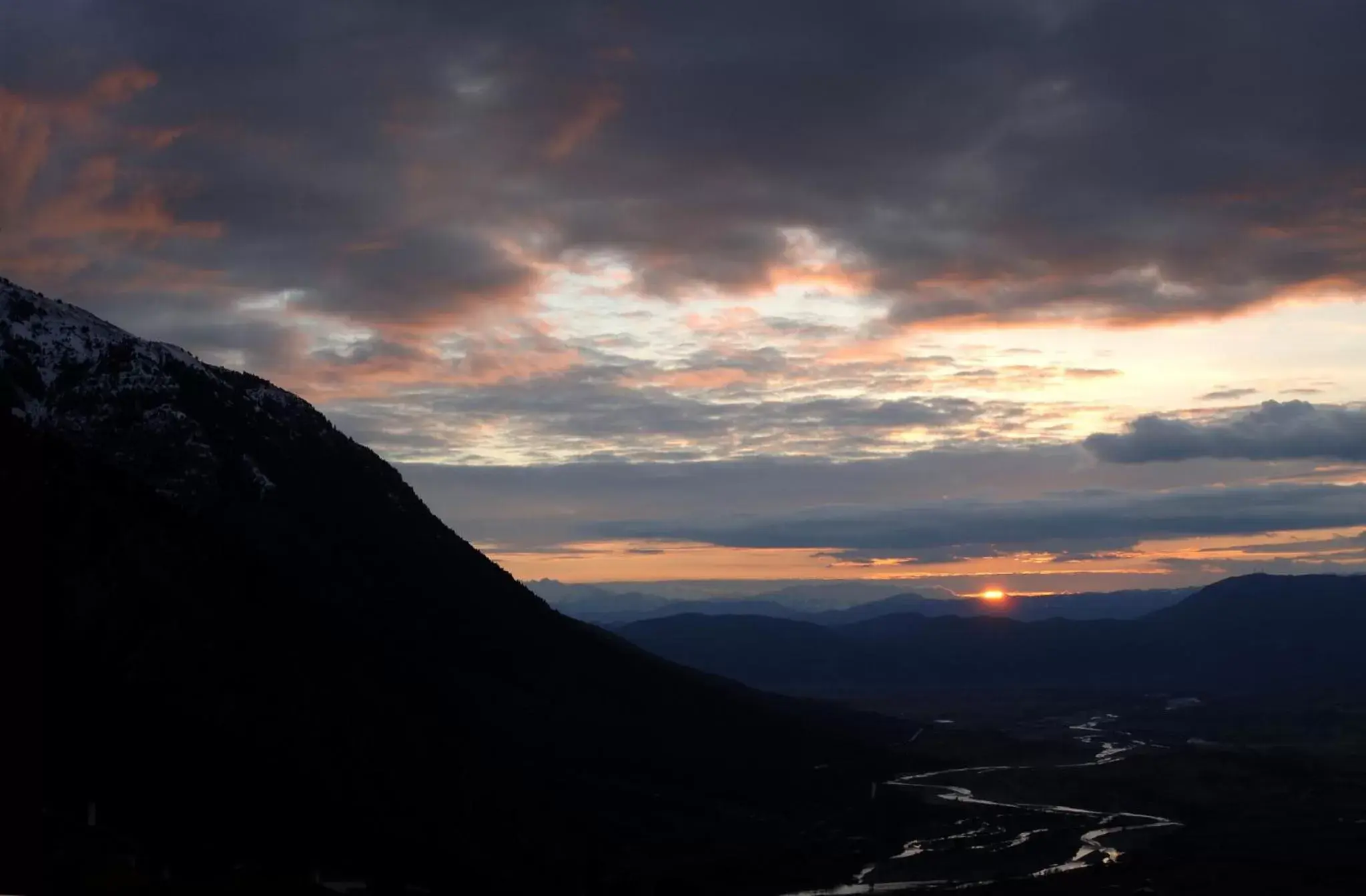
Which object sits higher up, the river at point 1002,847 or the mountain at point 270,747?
the mountain at point 270,747

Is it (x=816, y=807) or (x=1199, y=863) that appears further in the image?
(x=816, y=807)

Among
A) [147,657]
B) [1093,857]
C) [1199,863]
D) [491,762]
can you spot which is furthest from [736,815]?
[147,657]

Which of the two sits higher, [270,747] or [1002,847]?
[270,747]

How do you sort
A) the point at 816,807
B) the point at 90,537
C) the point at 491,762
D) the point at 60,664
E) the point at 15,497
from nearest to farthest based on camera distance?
the point at 60,664, the point at 15,497, the point at 90,537, the point at 491,762, the point at 816,807

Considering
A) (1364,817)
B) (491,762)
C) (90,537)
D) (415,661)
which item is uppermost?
(90,537)

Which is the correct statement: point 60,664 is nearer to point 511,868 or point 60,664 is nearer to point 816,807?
point 511,868

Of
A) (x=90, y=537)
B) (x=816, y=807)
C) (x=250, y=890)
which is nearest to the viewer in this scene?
(x=250, y=890)

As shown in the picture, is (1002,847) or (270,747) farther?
(1002,847)

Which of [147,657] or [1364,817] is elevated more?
[147,657]

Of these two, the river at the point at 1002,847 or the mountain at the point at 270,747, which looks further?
the river at the point at 1002,847

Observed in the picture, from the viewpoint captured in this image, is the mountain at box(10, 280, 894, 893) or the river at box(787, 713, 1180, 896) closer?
the mountain at box(10, 280, 894, 893)

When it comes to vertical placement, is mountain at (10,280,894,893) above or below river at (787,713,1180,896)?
above
